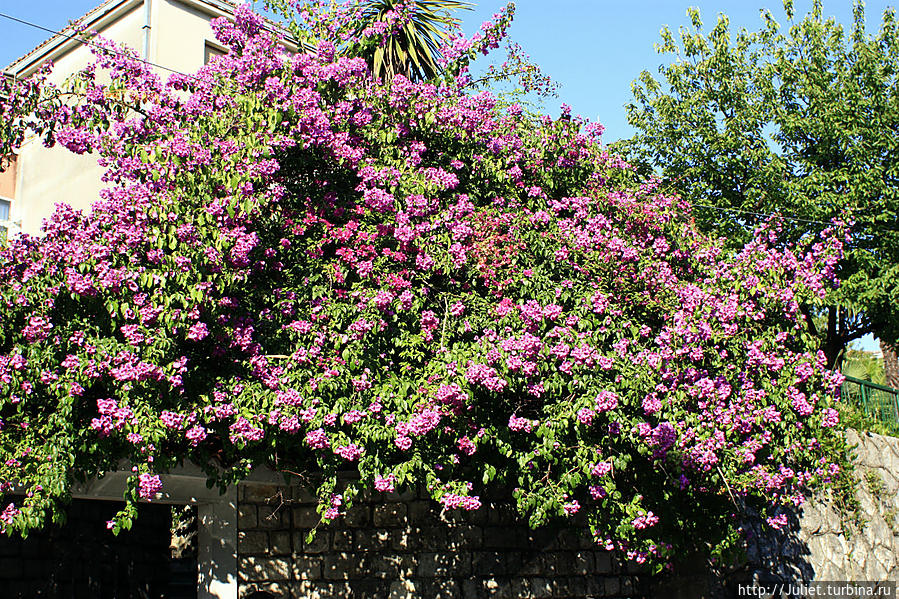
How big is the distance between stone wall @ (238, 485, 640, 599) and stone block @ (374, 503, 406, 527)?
0.01 meters

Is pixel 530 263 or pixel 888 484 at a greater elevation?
pixel 530 263

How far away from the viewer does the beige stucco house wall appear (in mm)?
13945

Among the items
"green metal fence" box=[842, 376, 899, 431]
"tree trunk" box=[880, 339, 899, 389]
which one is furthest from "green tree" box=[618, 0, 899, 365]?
"tree trunk" box=[880, 339, 899, 389]

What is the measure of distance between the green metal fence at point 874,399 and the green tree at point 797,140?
1.08 meters

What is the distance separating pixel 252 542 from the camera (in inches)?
390

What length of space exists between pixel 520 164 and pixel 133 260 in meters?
5.02

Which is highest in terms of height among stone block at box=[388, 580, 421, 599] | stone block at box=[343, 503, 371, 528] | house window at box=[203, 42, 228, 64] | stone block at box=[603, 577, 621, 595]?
house window at box=[203, 42, 228, 64]

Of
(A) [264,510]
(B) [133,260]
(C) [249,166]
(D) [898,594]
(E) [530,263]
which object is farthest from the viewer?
(D) [898,594]

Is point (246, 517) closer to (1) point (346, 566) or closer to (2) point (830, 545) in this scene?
(1) point (346, 566)

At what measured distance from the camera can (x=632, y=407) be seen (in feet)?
27.9

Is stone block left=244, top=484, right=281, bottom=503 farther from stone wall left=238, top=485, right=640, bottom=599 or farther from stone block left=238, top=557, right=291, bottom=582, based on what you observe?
stone block left=238, top=557, right=291, bottom=582

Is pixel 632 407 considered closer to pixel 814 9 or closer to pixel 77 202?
pixel 77 202

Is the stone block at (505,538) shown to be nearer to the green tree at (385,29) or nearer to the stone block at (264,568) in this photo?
the stone block at (264,568)

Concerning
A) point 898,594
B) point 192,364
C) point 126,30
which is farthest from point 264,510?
point 898,594
